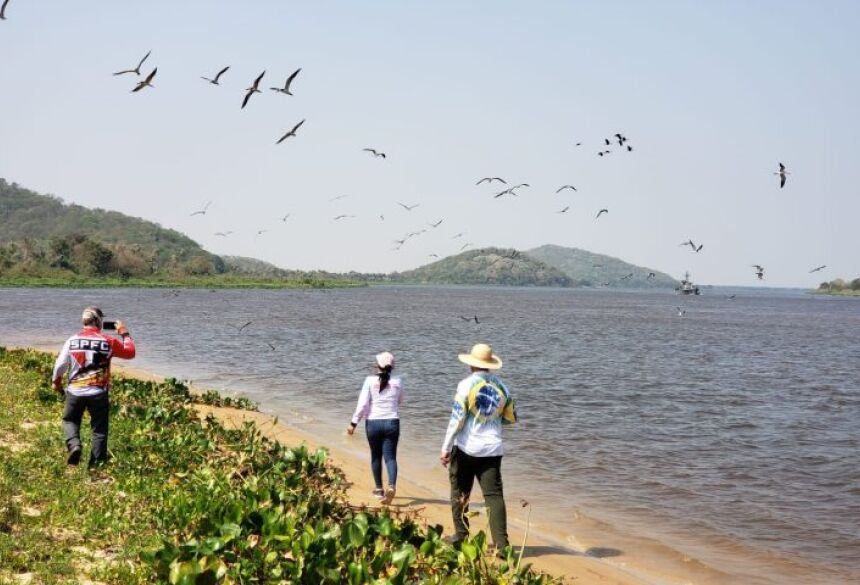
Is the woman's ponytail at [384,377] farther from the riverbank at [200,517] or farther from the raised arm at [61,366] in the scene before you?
the raised arm at [61,366]

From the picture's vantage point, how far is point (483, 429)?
25.9 ft

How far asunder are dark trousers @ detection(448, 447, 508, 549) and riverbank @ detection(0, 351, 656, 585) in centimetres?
47

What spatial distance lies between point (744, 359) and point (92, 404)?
40.8 metres

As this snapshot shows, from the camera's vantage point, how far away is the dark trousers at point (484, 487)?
7.90 m

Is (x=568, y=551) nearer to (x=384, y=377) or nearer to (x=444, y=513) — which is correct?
(x=444, y=513)

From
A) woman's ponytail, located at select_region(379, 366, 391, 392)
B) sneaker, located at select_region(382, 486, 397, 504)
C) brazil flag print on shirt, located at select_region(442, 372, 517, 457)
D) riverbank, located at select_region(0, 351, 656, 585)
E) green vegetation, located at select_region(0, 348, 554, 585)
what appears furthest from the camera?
sneaker, located at select_region(382, 486, 397, 504)

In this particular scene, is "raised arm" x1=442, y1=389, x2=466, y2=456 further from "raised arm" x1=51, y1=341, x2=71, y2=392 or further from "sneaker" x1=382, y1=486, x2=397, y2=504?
"raised arm" x1=51, y1=341, x2=71, y2=392

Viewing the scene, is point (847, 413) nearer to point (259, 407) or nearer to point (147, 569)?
point (259, 407)

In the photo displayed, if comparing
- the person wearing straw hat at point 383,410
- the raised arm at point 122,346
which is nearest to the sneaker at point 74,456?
the raised arm at point 122,346

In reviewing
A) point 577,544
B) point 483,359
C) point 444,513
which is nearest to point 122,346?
point 483,359

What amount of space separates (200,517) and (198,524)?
0.16m

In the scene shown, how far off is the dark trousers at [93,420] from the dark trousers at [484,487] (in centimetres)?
454

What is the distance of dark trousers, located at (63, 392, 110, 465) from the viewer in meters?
9.20

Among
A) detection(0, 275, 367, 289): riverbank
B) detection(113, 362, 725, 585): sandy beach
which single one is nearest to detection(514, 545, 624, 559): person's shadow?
detection(113, 362, 725, 585): sandy beach
